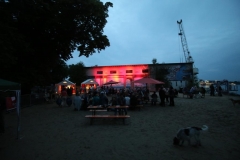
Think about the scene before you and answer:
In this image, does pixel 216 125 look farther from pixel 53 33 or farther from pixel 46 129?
pixel 53 33

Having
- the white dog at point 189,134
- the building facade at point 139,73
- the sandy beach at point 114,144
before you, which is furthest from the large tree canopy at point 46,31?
the building facade at point 139,73

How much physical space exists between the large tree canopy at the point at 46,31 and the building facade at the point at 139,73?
27568 millimetres

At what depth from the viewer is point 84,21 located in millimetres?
17547

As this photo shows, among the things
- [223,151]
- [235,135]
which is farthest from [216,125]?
[223,151]

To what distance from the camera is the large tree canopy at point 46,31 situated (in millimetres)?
13039

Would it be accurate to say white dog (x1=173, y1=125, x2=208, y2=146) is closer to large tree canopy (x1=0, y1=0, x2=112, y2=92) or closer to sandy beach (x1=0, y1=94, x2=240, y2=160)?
sandy beach (x1=0, y1=94, x2=240, y2=160)

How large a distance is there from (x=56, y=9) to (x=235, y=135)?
16.6 m

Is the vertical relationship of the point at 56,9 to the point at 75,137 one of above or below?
above

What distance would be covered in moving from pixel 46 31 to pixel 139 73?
32879mm

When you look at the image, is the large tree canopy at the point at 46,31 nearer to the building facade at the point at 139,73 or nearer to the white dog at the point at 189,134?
the white dog at the point at 189,134

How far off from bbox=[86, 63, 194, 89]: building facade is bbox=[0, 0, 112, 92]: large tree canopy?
27.6m

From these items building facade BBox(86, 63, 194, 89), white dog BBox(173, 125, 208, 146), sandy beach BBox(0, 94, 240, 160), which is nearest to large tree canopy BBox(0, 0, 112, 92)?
sandy beach BBox(0, 94, 240, 160)

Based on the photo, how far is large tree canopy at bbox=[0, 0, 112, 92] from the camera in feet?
42.8

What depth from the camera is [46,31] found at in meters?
16.8
